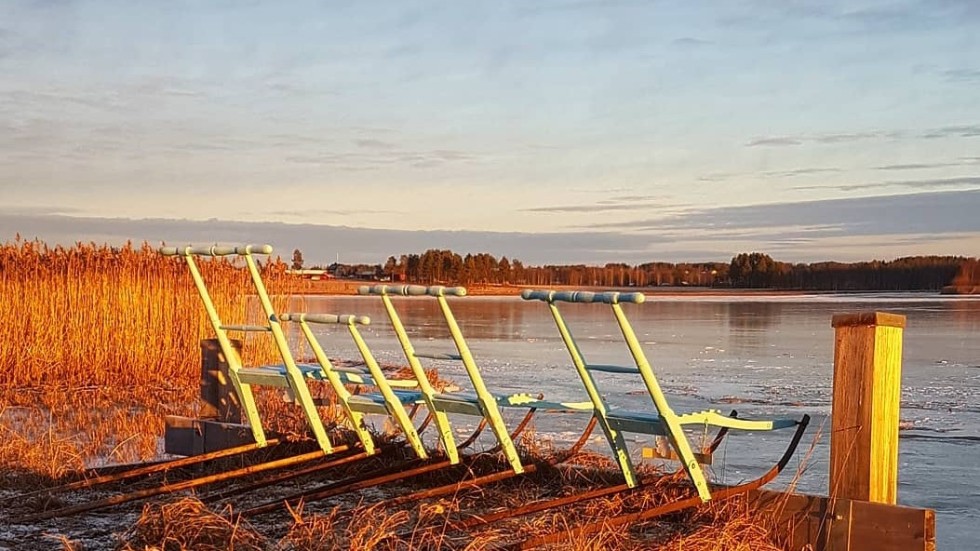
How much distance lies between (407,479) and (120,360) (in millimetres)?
8038

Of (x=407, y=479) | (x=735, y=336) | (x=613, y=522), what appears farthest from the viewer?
(x=735, y=336)

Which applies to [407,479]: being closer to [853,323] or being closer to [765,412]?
[853,323]

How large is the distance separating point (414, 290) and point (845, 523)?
7.75ft

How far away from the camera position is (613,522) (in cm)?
443

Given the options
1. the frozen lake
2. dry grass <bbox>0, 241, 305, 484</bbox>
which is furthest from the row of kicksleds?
dry grass <bbox>0, 241, 305, 484</bbox>

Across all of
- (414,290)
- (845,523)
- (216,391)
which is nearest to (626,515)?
(845,523)

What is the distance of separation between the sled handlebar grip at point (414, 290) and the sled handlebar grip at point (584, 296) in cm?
34

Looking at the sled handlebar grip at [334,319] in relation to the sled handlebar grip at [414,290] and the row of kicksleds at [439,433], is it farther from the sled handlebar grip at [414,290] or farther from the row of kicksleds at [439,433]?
the sled handlebar grip at [414,290]

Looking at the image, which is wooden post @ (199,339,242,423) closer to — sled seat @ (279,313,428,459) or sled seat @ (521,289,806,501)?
sled seat @ (279,313,428,459)

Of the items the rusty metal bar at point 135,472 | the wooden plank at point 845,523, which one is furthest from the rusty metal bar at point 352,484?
the wooden plank at point 845,523

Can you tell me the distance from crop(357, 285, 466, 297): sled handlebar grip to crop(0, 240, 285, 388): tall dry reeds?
7.73m

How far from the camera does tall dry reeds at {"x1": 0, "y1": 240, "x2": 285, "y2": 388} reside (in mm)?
12875

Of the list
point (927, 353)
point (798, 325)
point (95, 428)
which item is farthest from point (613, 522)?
point (798, 325)

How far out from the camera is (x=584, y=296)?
4891 mm
